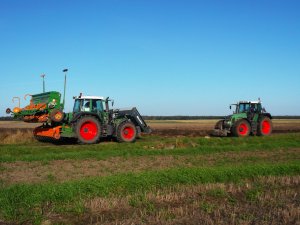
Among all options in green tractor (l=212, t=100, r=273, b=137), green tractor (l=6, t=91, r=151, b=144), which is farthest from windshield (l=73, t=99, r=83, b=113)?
green tractor (l=212, t=100, r=273, b=137)

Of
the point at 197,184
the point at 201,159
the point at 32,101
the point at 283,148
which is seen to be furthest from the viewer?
the point at 32,101

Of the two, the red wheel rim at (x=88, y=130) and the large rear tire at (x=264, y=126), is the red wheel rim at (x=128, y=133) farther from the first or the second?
the large rear tire at (x=264, y=126)

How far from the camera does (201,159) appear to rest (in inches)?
563

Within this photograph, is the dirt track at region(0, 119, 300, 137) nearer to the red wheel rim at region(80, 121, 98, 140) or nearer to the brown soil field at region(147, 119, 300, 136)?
the brown soil field at region(147, 119, 300, 136)

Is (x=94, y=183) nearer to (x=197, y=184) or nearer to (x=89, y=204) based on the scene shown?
(x=89, y=204)

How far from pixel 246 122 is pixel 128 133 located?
772 cm

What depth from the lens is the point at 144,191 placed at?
8.74 meters

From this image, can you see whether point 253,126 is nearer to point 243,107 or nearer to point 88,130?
point 243,107

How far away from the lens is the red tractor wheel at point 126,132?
20622 millimetres

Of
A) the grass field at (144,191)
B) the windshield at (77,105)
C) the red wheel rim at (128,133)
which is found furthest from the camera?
the red wheel rim at (128,133)

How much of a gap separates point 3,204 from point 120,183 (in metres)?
2.68

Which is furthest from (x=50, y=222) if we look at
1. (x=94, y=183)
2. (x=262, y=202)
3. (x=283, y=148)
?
(x=283, y=148)

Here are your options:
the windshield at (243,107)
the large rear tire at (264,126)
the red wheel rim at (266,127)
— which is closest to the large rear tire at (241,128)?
the windshield at (243,107)

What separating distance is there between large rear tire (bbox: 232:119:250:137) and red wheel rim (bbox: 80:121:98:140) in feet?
28.5
